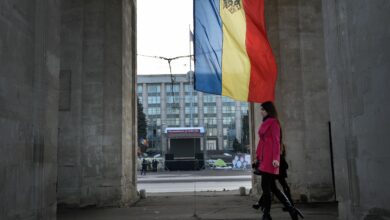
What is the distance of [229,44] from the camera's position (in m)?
8.02

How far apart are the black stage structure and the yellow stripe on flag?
39.1 meters

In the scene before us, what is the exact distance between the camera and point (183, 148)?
156 feet

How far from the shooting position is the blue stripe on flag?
8016 mm

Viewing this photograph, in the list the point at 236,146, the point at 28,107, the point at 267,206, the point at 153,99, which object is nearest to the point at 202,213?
the point at 267,206

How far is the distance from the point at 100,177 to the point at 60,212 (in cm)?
162

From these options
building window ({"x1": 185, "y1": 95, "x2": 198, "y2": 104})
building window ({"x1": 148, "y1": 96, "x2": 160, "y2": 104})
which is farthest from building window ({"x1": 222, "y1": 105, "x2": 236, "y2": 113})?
building window ({"x1": 148, "y1": 96, "x2": 160, "y2": 104})

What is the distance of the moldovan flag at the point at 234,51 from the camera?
7758 millimetres

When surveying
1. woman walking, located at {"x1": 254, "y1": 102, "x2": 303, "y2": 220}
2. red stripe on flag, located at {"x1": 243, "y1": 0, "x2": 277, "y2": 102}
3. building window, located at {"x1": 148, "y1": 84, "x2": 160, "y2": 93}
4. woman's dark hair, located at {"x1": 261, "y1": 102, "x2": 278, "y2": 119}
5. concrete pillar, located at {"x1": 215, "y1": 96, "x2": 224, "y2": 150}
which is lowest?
woman walking, located at {"x1": 254, "y1": 102, "x2": 303, "y2": 220}

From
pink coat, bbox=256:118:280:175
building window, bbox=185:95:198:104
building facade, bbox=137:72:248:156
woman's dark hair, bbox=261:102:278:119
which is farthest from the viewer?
building window, bbox=185:95:198:104

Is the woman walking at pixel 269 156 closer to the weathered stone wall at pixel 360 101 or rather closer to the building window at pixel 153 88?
the weathered stone wall at pixel 360 101

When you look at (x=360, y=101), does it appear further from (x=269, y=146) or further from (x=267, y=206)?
(x=267, y=206)

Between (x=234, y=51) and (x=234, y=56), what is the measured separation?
98mm

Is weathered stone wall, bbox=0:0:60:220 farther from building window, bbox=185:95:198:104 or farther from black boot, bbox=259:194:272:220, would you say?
building window, bbox=185:95:198:104

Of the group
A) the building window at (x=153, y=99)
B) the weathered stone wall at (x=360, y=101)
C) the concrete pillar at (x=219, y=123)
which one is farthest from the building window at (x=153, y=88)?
the weathered stone wall at (x=360, y=101)
